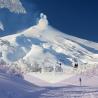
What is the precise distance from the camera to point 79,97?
3750 cm

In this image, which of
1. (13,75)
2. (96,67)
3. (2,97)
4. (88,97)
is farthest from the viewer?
(96,67)

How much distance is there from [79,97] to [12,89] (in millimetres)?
6257

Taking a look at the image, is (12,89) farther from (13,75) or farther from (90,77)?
(90,77)

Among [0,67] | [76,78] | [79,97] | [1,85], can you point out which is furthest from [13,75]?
[79,97]

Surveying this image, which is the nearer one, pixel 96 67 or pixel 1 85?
pixel 1 85

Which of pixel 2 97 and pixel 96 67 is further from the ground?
pixel 96 67

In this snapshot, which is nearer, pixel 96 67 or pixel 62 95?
pixel 62 95

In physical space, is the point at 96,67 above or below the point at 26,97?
above

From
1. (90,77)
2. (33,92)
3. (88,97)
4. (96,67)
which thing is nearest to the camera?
(88,97)

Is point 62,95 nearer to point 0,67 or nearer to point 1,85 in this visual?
point 1,85

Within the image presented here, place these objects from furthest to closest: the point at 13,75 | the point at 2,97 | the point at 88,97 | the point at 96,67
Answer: the point at 96,67 → the point at 13,75 → the point at 88,97 → the point at 2,97

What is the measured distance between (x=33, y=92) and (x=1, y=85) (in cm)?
387

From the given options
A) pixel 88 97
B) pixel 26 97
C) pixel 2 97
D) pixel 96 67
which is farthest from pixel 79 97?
pixel 96 67

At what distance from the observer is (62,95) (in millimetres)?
39000
